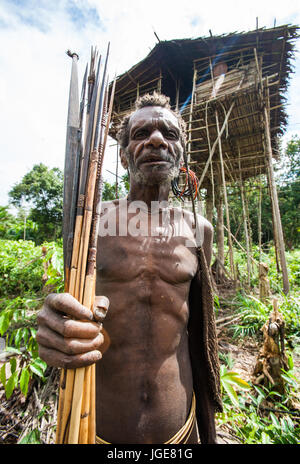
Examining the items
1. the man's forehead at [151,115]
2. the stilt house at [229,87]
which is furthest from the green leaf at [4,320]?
the stilt house at [229,87]

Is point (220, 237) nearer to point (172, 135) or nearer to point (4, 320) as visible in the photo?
point (172, 135)

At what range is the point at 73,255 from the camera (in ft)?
2.31

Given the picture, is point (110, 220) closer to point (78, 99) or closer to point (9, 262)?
point (78, 99)

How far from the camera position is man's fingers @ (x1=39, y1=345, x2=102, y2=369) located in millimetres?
635

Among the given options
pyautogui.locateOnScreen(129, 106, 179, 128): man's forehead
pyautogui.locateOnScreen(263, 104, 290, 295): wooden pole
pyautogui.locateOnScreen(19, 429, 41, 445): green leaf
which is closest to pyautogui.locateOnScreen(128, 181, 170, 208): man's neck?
pyautogui.locateOnScreen(129, 106, 179, 128): man's forehead

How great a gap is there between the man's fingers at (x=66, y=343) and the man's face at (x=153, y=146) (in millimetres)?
960

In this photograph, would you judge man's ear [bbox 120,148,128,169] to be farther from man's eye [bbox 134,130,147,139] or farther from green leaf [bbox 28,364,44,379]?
green leaf [bbox 28,364,44,379]

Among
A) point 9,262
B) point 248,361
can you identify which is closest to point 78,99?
point 248,361

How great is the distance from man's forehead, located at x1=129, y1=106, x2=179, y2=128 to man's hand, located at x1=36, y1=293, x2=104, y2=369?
1.18m

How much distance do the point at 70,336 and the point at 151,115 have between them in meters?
1.31

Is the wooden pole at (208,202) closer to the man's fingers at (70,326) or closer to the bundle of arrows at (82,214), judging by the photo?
the bundle of arrows at (82,214)

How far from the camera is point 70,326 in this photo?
2.09 ft

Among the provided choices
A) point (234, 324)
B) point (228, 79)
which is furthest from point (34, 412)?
point (228, 79)

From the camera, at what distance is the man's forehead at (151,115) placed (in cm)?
135
